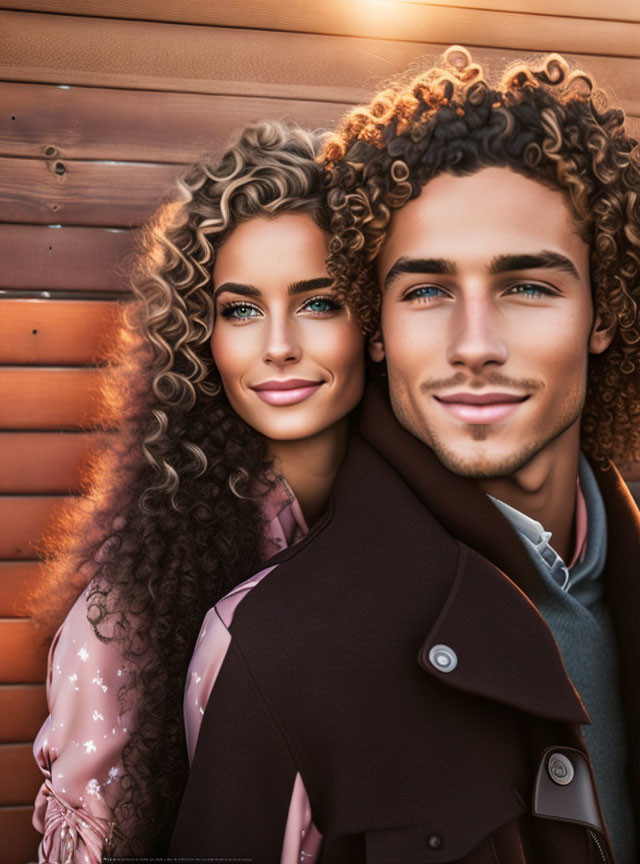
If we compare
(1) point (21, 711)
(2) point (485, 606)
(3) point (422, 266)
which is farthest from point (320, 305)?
(1) point (21, 711)

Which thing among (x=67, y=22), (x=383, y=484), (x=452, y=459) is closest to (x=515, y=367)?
(x=452, y=459)

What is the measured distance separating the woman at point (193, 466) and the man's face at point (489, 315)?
28 cm

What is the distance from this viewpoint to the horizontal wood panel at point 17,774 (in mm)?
2568

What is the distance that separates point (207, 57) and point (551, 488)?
1689mm

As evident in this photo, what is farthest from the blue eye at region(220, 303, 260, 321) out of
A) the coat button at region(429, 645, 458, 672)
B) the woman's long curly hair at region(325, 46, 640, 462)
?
the coat button at region(429, 645, 458, 672)

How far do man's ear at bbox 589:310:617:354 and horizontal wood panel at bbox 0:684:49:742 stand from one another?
1.96 m

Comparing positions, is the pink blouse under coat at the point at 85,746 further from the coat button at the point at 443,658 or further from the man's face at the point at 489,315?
the man's face at the point at 489,315

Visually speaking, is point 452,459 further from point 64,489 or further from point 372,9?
point 372,9

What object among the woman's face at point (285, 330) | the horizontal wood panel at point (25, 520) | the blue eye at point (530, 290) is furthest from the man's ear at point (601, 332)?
the horizontal wood panel at point (25, 520)

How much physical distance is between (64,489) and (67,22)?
4.70 ft

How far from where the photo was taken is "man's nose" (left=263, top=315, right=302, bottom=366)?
1910mm

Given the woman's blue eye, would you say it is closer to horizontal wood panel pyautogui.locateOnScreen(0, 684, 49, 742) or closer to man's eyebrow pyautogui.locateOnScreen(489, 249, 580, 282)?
man's eyebrow pyautogui.locateOnScreen(489, 249, 580, 282)

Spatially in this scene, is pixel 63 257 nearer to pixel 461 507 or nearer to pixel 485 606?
pixel 461 507

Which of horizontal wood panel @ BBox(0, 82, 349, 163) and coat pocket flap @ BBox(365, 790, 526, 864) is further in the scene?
horizontal wood panel @ BBox(0, 82, 349, 163)
